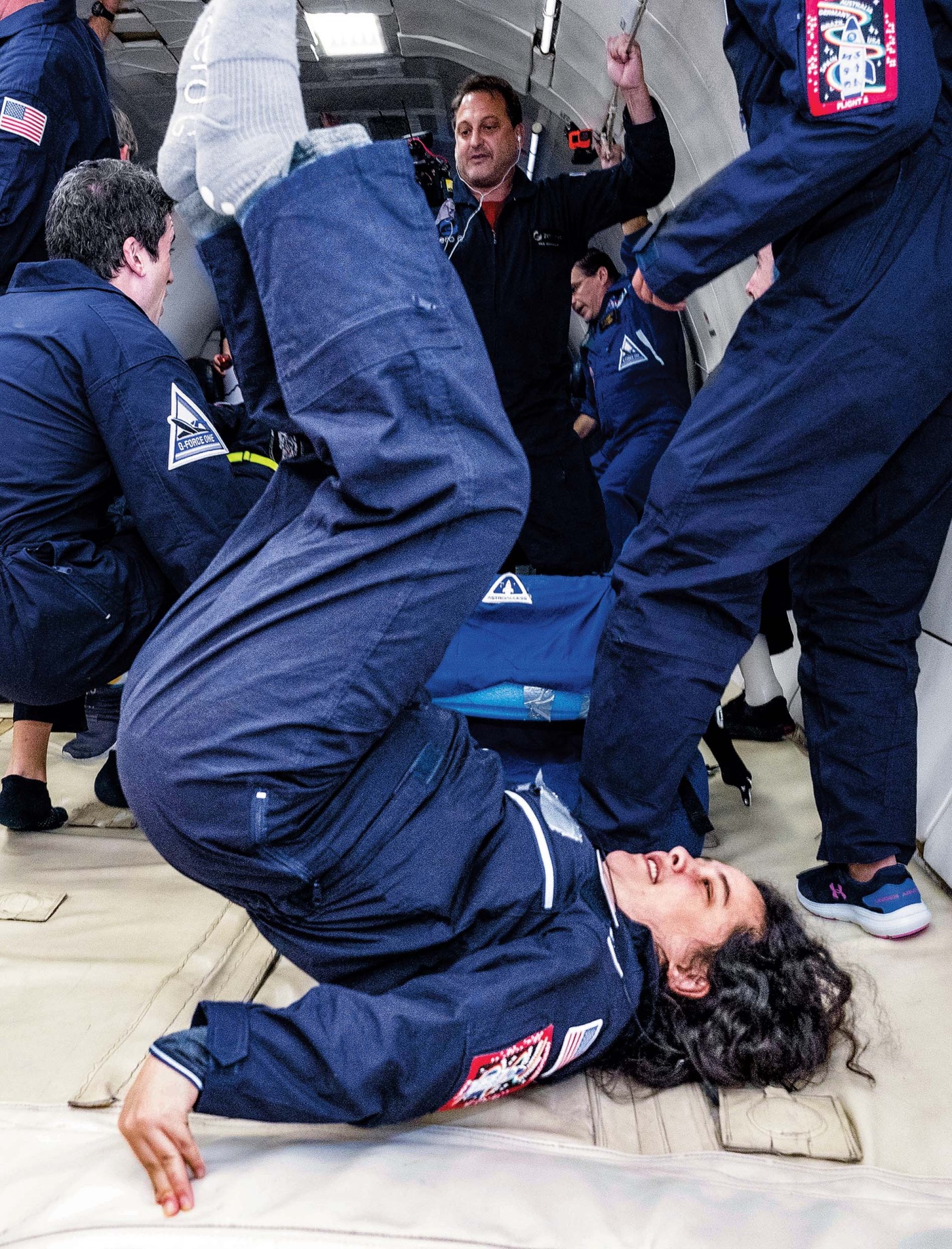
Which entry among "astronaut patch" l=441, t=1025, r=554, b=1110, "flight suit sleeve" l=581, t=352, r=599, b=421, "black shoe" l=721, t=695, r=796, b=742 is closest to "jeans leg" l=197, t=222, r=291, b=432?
"astronaut patch" l=441, t=1025, r=554, b=1110

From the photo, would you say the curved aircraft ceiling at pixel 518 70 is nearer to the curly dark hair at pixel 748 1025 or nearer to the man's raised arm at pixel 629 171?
the man's raised arm at pixel 629 171

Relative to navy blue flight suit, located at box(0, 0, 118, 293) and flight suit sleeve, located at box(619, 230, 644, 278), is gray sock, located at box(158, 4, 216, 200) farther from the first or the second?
navy blue flight suit, located at box(0, 0, 118, 293)

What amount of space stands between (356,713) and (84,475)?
1237 millimetres

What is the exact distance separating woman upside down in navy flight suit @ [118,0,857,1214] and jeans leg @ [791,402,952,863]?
0.64 m

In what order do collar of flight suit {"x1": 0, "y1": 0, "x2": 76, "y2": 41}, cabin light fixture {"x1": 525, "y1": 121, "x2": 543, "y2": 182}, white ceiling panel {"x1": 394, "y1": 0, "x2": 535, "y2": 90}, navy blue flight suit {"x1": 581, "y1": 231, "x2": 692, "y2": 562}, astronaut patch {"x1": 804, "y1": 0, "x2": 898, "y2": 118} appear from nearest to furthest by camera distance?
astronaut patch {"x1": 804, "y1": 0, "x2": 898, "y2": 118} → collar of flight suit {"x1": 0, "y1": 0, "x2": 76, "y2": 41} → navy blue flight suit {"x1": 581, "y1": 231, "x2": 692, "y2": 562} → white ceiling panel {"x1": 394, "y1": 0, "x2": 535, "y2": 90} → cabin light fixture {"x1": 525, "y1": 121, "x2": 543, "y2": 182}

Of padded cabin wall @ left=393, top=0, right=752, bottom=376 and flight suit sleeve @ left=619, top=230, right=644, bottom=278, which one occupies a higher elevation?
padded cabin wall @ left=393, top=0, right=752, bottom=376

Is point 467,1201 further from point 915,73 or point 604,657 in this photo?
point 915,73

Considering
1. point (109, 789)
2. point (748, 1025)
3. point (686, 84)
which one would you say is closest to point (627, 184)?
point (686, 84)

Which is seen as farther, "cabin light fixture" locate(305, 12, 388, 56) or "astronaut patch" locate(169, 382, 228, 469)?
"cabin light fixture" locate(305, 12, 388, 56)

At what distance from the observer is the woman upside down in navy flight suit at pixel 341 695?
1.10 meters

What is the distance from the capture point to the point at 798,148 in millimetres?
1489

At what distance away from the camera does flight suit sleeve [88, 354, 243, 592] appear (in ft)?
6.63

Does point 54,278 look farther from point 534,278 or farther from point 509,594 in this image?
point 534,278

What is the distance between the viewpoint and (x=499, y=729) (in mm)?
2086
